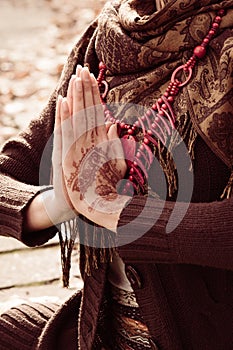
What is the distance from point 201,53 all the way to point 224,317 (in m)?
0.69

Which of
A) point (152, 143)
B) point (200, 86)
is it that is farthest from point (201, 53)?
point (152, 143)

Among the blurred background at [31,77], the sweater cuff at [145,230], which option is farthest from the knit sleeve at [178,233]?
the blurred background at [31,77]

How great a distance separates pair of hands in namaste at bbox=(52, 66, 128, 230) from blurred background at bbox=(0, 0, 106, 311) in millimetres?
808

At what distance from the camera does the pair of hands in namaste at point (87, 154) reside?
2.04 meters

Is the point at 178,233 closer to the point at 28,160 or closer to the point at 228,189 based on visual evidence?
the point at 228,189

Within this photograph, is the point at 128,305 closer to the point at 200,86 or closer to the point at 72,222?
the point at 72,222

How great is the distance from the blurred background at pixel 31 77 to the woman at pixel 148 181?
58cm

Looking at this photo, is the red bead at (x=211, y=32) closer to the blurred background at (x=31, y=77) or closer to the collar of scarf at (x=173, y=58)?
the collar of scarf at (x=173, y=58)

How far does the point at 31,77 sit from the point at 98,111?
15.9ft

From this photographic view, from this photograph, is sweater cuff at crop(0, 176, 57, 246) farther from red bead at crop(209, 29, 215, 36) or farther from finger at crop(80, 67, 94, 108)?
red bead at crop(209, 29, 215, 36)

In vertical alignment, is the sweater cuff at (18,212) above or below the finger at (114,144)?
below

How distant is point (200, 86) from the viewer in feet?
6.84

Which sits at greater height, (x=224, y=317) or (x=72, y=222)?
(x=72, y=222)

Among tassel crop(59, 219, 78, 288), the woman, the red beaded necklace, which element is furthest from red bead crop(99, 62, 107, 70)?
tassel crop(59, 219, 78, 288)
